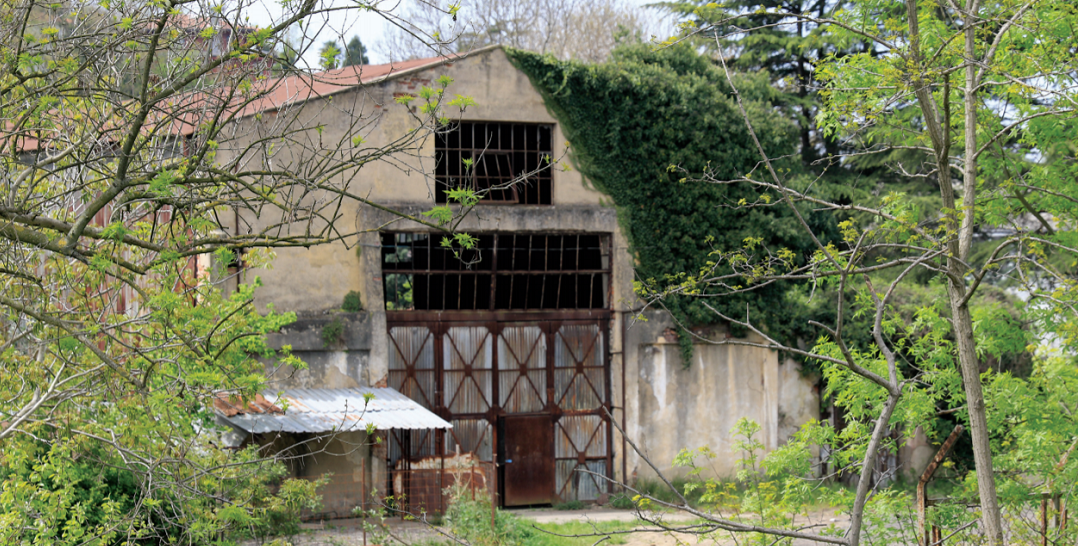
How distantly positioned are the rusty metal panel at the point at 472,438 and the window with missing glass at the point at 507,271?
192cm

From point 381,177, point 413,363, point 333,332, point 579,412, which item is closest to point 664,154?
point 579,412

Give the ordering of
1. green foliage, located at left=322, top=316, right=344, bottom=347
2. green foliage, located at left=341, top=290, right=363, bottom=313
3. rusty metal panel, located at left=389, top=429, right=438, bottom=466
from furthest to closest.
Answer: rusty metal panel, located at left=389, top=429, right=438, bottom=466
green foliage, located at left=341, top=290, right=363, bottom=313
green foliage, located at left=322, top=316, right=344, bottom=347

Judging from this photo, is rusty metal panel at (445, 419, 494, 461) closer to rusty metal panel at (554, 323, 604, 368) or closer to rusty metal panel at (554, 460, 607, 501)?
rusty metal panel at (554, 460, 607, 501)

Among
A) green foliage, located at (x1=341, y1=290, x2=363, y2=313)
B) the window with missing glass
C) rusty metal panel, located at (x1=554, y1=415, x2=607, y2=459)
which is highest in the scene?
the window with missing glass

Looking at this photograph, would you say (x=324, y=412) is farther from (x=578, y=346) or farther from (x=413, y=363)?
(x=578, y=346)

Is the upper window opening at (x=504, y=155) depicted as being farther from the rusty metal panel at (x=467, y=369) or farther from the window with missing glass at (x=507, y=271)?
the rusty metal panel at (x=467, y=369)

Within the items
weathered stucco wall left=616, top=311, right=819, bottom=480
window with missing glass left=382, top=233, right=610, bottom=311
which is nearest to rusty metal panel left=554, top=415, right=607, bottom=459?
weathered stucco wall left=616, top=311, right=819, bottom=480

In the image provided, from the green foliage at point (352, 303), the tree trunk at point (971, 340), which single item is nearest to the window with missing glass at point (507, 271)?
the green foliage at point (352, 303)

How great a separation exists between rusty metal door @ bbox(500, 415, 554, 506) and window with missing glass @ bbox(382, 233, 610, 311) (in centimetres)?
198

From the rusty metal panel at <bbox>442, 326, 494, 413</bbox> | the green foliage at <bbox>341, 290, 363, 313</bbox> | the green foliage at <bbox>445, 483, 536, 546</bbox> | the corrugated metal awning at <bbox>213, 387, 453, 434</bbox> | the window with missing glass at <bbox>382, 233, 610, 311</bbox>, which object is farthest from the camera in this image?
the window with missing glass at <bbox>382, 233, 610, 311</bbox>

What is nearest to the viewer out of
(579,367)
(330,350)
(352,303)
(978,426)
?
(978,426)

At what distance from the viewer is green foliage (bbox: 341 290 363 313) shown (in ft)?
50.3

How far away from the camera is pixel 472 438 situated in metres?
16.3

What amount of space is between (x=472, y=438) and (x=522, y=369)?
142 centimetres
